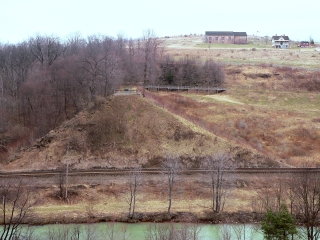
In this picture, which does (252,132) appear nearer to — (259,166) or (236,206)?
(259,166)

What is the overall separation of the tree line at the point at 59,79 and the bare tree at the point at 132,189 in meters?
17.0

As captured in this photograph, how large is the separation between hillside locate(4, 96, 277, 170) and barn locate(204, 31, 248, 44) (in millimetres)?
82009

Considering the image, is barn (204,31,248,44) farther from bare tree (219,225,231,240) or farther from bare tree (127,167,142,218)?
bare tree (219,225,231,240)

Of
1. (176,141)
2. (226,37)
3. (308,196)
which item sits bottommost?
(308,196)

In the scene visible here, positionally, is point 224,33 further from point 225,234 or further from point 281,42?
point 225,234

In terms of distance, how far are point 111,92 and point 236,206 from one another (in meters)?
24.9

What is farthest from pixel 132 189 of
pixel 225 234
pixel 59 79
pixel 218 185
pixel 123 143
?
pixel 59 79

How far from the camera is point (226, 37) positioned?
392 ft

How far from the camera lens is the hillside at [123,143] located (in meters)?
38.5

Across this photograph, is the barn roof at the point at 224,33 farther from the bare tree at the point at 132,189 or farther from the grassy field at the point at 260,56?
the bare tree at the point at 132,189

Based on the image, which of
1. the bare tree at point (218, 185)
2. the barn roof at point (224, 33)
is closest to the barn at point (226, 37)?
the barn roof at point (224, 33)

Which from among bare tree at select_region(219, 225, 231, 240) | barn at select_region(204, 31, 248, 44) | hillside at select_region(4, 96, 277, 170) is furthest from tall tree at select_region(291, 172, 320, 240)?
barn at select_region(204, 31, 248, 44)

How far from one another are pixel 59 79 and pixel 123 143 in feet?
61.0

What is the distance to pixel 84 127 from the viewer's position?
139 feet
